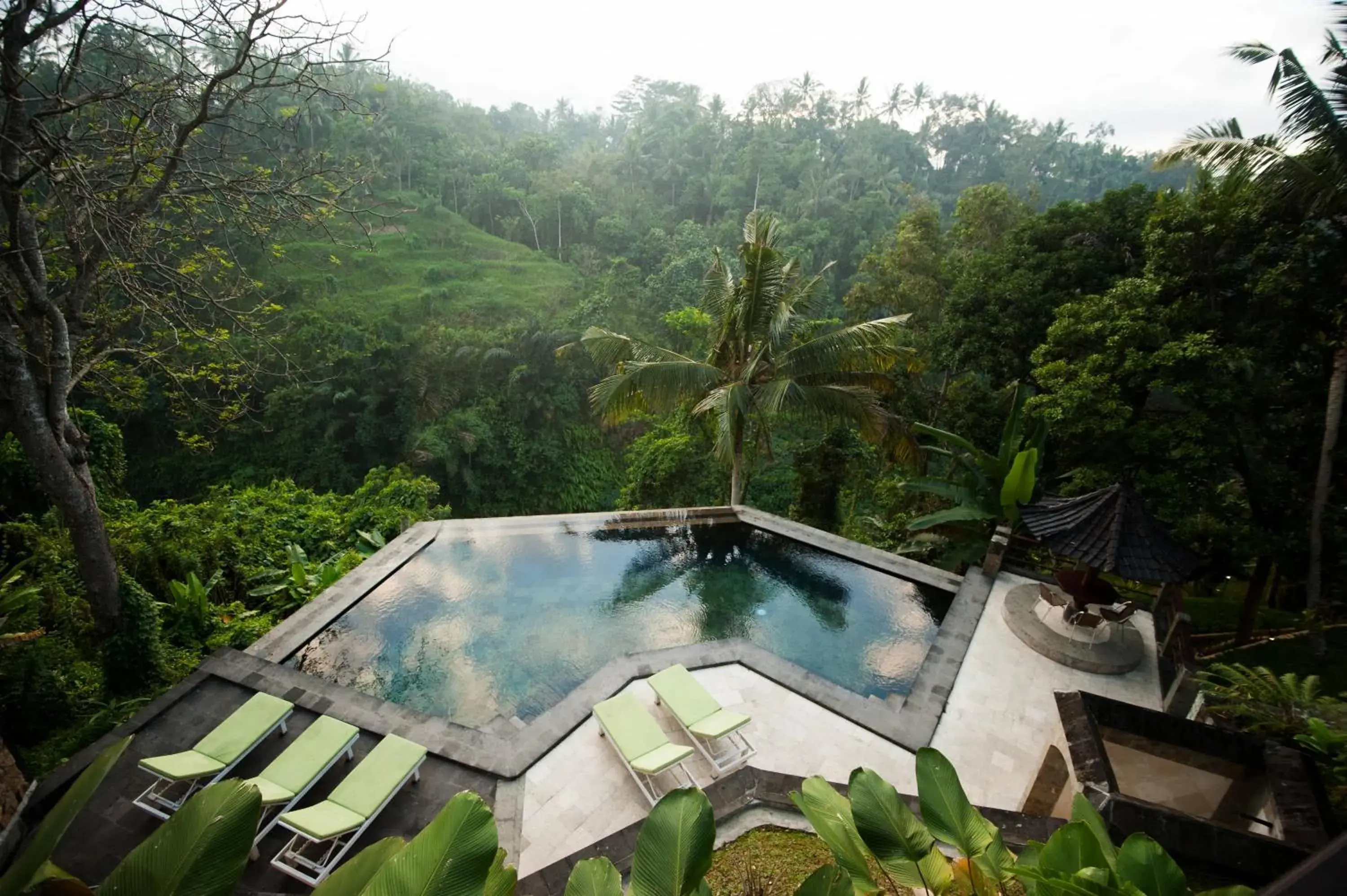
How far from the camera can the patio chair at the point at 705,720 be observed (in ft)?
18.4

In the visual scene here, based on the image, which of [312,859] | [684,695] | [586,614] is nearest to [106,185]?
[312,859]

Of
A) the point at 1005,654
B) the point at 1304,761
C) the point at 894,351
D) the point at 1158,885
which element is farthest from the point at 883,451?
the point at 1158,885

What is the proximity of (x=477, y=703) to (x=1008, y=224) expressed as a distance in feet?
57.7

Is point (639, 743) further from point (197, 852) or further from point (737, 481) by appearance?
point (737, 481)

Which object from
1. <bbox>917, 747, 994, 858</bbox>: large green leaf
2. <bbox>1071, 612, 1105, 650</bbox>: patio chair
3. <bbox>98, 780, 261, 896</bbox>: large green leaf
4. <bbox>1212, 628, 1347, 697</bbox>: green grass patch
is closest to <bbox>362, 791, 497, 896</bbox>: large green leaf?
<bbox>98, 780, 261, 896</bbox>: large green leaf

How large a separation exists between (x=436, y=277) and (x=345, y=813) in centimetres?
2949

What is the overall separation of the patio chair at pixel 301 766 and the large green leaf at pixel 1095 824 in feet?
17.5

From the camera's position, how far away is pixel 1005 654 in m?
7.30

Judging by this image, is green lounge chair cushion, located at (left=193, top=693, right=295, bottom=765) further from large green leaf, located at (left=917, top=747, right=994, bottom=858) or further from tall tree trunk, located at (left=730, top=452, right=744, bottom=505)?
tall tree trunk, located at (left=730, top=452, right=744, bottom=505)

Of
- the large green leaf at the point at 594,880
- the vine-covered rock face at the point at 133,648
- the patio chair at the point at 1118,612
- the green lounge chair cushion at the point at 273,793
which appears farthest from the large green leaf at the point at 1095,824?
the vine-covered rock face at the point at 133,648

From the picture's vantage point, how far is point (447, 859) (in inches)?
89.5

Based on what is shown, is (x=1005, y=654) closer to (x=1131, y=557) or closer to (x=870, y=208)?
(x=1131, y=557)

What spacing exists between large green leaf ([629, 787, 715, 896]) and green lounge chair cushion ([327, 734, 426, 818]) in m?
3.44

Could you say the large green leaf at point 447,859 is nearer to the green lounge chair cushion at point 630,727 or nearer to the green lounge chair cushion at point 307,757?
the green lounge chair cushion at point 630,727
